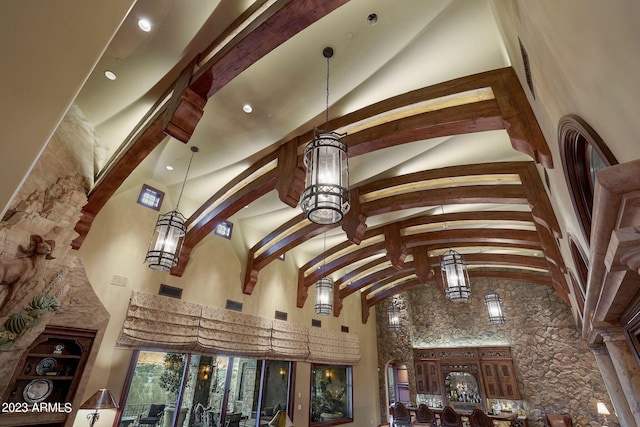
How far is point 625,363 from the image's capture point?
10.6ft

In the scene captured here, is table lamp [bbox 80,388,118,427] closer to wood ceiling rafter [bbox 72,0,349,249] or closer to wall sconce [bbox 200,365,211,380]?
wall sconce [bbox 200,365,211,380]

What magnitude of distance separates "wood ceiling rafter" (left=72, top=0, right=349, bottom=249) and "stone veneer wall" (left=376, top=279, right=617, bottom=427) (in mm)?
10865

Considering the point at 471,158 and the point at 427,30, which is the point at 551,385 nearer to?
the point at 471,158

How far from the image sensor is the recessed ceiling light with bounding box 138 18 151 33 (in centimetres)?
308

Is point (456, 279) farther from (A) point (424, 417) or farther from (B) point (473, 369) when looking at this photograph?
(B) point (473, 369)

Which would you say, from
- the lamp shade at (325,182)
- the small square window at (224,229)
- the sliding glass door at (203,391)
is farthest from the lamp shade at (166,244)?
the small square window at (224,229)

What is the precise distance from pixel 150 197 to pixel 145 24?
3.80m

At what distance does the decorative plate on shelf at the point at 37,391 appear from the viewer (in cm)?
397

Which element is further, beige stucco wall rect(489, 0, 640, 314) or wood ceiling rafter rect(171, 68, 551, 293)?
wood ceiling rafter rect(171, 68, 551, 293)

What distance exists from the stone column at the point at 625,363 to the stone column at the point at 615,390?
1.56 meters

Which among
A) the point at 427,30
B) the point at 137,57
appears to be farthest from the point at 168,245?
the point at 427,30

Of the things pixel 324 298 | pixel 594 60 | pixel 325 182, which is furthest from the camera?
pixel 324 298

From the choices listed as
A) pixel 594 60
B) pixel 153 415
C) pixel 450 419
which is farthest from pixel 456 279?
pixel 153 415

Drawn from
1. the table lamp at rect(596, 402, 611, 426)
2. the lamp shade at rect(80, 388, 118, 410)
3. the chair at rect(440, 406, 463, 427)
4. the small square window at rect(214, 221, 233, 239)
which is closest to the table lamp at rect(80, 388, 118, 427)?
the lamp shade at rect(80, 388, 118, 410)
